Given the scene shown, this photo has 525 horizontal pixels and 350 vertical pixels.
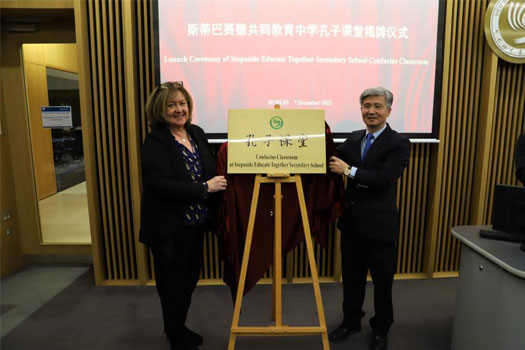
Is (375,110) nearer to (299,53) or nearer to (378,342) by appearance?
(299,53)

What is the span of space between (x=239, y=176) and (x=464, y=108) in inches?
94.8

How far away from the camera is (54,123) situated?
3605 millimetres

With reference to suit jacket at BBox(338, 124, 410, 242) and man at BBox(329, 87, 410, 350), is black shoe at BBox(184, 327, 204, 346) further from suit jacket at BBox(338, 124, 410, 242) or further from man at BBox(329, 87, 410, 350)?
suit jacket at BBox(338, 124, 410, 242)

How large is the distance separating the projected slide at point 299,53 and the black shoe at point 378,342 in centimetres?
170

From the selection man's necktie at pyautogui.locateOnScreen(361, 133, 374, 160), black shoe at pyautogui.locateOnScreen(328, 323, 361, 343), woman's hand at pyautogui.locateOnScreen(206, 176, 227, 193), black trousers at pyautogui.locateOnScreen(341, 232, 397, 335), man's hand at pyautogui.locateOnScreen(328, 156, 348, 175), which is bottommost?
black shoe at pyautogui.locateOnScreen(328, 323, 361, 343)

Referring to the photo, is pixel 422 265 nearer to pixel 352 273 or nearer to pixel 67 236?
pixel 352 273

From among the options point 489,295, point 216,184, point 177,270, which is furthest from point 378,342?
point 216,184

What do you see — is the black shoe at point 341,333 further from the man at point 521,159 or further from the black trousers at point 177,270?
the man at point 521,159

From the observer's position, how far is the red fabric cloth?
2125 mm

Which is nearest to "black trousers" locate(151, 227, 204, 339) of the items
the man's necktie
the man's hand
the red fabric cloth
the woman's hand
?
the red fabric cloth

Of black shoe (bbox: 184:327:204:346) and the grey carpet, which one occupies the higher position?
black shoe (bbox: 184:327:204:346)

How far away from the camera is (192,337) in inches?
95.3

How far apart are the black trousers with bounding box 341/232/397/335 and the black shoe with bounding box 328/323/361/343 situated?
0.09ft

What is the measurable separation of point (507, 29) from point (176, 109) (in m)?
2.96
